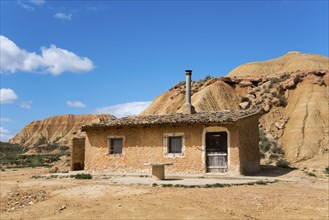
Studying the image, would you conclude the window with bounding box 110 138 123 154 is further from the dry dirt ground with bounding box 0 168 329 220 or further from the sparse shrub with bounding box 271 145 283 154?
the sparse shrub with bounding box 271 145 283 154

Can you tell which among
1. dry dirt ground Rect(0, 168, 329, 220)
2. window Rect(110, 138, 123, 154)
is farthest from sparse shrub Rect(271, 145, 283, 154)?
dry dirt ground Rect(0, 168, 329, 220)

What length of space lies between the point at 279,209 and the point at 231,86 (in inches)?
1424

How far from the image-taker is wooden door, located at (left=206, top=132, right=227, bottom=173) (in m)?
19.6

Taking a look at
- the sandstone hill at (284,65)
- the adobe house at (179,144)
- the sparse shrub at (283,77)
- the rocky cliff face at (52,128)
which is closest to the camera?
the adobe house at (179,144)

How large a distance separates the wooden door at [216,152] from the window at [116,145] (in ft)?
16.8

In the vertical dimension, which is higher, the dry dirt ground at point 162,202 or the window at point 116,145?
the window at point 116,145

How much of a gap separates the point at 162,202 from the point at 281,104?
1204 inches

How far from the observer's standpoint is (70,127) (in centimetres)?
10138

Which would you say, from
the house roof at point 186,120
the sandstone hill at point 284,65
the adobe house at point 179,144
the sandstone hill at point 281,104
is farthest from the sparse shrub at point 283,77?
the house roof at point 186,120

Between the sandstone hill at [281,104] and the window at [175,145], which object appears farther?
the sandstone hill at [281,104]

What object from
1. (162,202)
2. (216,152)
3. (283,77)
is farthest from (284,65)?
(162,202)

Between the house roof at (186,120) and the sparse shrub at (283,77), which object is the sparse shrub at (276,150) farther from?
the sparse shrub at (283,77)

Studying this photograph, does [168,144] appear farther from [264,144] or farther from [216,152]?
[264,144]

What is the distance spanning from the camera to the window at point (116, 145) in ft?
70.9
